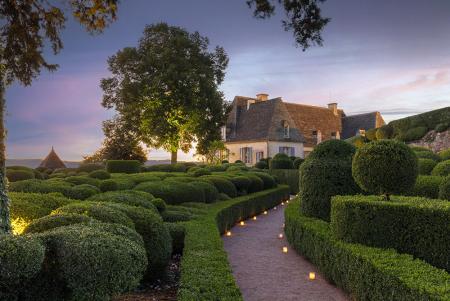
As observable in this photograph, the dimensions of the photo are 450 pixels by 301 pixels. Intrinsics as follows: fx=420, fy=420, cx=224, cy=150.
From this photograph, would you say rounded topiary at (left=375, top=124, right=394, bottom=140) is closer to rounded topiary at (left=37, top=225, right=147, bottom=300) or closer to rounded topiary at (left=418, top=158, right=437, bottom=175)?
rounded topiary at (left=418, top=158, right=437, bottom=175)

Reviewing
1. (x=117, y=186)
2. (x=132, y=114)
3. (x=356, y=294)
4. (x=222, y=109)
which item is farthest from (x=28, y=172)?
(x=222, y=109)

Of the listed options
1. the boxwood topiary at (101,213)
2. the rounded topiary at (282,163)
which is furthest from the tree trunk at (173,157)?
the boxwood topiary at (101,213)

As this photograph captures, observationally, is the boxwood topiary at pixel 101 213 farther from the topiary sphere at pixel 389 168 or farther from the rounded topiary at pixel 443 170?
the rounded topiary at pixel 443 170

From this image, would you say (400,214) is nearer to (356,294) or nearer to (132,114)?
(356,294)

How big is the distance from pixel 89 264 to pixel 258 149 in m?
38.3

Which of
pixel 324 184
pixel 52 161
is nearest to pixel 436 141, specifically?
pixel 324 184

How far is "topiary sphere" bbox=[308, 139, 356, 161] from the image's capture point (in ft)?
39.4

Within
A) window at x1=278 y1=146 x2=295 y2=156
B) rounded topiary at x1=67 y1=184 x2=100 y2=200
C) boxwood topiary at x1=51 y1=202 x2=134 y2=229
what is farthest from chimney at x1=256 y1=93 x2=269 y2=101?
boxwood topiary at x1=51 y1=202 x2=134 y2=229

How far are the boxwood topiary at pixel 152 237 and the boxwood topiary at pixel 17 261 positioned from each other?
2.64m

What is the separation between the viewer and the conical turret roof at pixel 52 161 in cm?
3238

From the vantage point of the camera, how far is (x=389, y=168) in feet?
28.1

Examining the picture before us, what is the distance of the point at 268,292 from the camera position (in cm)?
778

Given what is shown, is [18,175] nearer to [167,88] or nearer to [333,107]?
[167,88]

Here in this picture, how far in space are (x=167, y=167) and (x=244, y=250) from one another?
19.4 m
